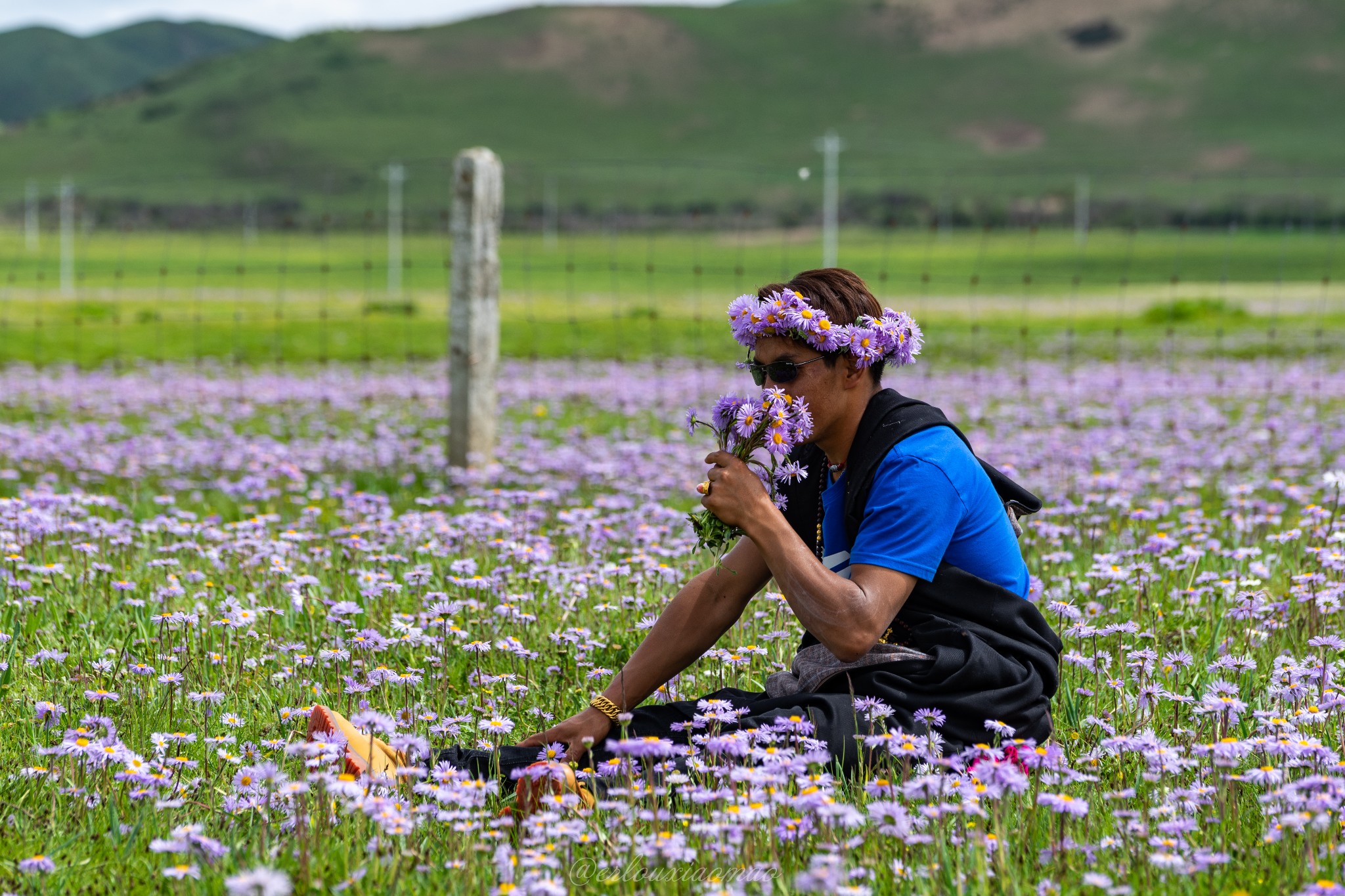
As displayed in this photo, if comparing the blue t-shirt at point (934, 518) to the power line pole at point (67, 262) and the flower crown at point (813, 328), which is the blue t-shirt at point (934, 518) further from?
the power line pole at point (67, 262)

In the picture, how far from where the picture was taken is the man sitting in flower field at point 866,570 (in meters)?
3.71

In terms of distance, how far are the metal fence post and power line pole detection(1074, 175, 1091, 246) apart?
80.4m

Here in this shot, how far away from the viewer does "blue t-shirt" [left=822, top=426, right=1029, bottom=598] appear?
148 inches

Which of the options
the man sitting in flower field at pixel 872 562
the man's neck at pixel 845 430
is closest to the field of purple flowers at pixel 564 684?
the man sitting in flower field at pixel 872 562

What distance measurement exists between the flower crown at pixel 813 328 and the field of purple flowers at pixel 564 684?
1090mm

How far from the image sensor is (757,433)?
375 centimetres

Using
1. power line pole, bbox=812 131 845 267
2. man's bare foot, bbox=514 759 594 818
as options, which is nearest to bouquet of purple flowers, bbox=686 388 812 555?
man's bare foot, bbox=514 759 594 818

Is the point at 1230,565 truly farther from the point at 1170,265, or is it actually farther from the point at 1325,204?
the point at 1325,204

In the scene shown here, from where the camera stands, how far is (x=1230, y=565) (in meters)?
6.40

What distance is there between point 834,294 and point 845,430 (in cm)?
41

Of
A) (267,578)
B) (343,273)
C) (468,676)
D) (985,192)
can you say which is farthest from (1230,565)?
(985,192)

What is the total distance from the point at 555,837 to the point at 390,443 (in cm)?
773

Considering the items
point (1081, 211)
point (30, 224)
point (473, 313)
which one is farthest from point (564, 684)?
point (30, 224)

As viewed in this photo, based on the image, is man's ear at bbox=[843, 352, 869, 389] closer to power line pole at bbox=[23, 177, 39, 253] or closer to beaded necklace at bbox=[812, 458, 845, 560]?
beaded necklace at bbox=[812, 458, 845, 560]
